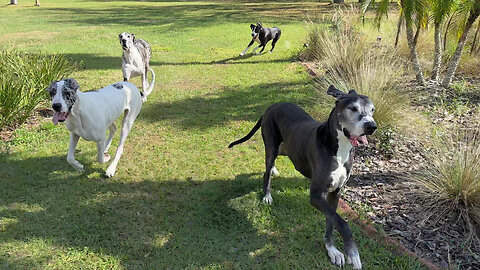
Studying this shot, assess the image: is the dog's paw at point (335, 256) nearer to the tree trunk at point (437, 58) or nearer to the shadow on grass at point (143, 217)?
the shadow on grass at point (143, 217)

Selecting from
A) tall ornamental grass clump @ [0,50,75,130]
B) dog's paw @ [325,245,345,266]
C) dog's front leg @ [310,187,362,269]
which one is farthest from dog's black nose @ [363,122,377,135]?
tall ornamental grass clump @ [0,50,75,130]

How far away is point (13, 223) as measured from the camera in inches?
153

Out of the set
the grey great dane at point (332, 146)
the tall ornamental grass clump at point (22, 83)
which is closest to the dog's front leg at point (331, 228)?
the grey great dane at point (332, 146)

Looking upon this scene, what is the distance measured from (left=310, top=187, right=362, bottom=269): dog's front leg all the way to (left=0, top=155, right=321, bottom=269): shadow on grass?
0.70ft

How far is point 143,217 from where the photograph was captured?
13.5 ft

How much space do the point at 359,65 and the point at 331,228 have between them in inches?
238

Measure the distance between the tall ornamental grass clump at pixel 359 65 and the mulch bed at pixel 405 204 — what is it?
2.18 ft

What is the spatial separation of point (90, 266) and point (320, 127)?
2541 mm

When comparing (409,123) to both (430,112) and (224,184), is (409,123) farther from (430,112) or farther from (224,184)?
(224,184)

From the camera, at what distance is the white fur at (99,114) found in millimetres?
4301

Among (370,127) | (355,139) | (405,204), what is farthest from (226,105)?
(370,127)

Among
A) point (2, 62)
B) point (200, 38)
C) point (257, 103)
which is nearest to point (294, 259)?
point (257, 103)

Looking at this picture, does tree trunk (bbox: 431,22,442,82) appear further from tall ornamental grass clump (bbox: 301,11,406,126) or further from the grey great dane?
the grey great dane

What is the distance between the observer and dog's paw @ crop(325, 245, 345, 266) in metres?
3.41
